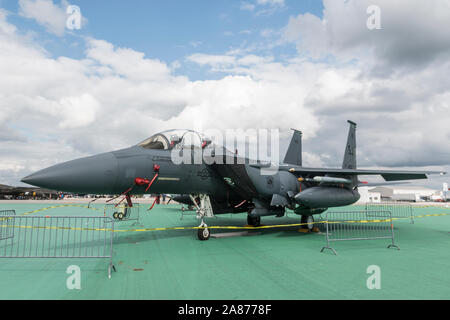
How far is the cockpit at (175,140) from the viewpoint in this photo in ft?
22.3

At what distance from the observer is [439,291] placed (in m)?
3.90

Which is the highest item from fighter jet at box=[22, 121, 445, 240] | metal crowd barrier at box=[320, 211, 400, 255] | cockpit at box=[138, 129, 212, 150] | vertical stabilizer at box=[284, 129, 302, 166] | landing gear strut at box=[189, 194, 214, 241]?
vertical stabilizer at box=[284, 129, 302, 166]

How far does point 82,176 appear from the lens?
5320mm

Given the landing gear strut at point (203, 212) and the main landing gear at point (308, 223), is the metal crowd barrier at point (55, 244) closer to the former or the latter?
the landing gear strut at point (203, 212)

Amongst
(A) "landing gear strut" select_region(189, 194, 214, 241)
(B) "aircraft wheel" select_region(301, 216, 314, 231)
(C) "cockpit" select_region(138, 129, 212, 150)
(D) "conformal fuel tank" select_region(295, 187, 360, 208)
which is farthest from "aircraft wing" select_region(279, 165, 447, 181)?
(C) "cockpit" select_region(138, 129, 212, 150)

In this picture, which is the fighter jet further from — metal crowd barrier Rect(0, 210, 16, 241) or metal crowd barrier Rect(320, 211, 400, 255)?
metal crowd barrier Rect(0, 210, 16, 241)

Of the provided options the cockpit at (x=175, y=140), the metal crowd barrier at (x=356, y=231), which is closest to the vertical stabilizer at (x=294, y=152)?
the metal crowd barrier at (x=356, y=231)

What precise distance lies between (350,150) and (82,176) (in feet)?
36.4

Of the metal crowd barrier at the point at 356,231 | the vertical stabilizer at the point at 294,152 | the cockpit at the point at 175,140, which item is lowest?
the metal crowd barrier at the point at 356,231

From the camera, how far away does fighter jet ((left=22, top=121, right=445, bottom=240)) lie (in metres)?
5.48

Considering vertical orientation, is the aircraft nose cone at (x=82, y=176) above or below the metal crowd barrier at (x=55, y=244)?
above

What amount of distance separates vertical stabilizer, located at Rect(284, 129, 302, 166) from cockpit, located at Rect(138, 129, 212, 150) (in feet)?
24.5

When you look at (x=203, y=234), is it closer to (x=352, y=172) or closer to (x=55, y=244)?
(x=55, y=244)
